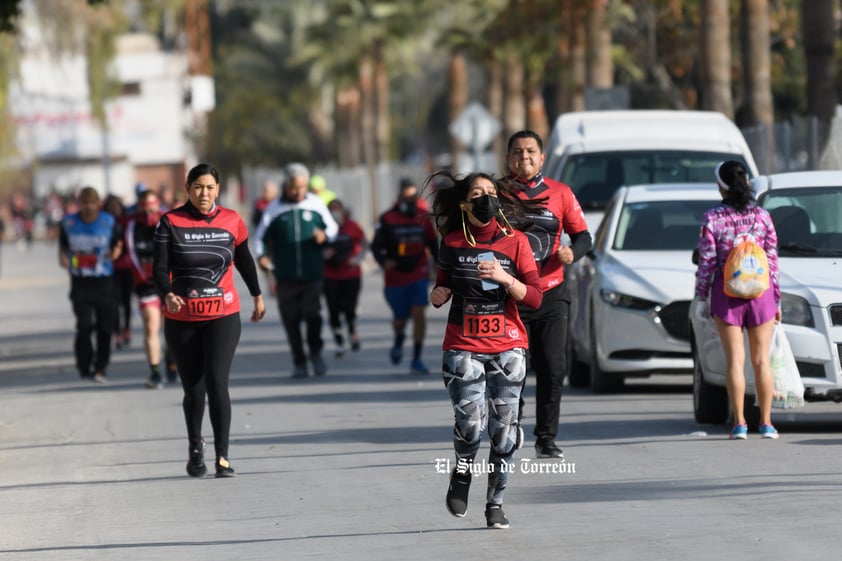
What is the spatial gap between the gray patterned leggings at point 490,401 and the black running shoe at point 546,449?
7.69 ft

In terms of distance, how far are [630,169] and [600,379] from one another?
3.35 metres

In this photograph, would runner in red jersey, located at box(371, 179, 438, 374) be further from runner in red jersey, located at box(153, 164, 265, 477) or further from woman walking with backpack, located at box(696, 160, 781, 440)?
runner in red jersey, located at box(153, 164, 265, 477)

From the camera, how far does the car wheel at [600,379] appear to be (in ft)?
52.3

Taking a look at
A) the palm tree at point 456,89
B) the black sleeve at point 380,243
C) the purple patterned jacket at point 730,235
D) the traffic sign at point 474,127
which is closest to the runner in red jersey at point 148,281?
the black sleeve at point 380,243

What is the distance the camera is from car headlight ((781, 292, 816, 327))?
12844 millimetres

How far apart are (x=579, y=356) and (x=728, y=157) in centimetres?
289

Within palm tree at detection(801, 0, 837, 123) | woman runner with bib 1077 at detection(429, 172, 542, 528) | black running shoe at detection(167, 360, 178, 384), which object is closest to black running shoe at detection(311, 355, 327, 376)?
black running shoe at detection(167, 360, 178, 384)

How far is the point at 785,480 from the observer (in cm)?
1067

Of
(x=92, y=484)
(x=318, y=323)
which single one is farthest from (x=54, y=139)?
(x=92, y=484)

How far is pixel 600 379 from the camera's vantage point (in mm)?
16031

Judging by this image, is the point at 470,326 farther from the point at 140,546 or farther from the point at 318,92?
the point at 318,92

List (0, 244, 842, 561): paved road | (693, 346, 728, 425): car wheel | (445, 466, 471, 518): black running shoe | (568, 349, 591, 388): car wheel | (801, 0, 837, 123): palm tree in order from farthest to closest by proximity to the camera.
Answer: (801, 0, 837, 123): palm tree, (568, 349, 591, 388): car wheel, (693, 346, 728, 425): car wheel, (445, 466, 471, 518): black running shoe, (0, 244, 842, 561): paved road

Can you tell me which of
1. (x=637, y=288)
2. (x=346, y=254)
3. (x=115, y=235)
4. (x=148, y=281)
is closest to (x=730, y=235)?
(x=637, y=288)

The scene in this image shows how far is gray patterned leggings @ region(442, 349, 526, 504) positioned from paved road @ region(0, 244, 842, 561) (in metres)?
0.34
